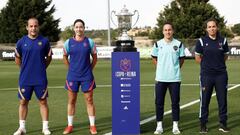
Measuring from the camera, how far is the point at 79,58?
806 cm

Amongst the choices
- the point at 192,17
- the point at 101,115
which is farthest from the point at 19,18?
the point at 101,115

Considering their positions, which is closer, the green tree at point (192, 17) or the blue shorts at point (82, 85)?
the blue shorts at point (82, 85)

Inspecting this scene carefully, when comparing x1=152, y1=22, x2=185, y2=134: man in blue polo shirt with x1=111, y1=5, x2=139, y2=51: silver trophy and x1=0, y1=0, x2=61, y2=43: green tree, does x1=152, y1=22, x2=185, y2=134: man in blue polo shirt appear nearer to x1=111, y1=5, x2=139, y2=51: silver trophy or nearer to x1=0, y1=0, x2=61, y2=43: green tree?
x1=111, y1=5, x2=139, y2=51: silver trophy

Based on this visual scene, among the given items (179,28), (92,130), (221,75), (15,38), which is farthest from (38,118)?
(15,38)

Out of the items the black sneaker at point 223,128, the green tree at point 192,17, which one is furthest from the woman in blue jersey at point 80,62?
the green tree at point 192,17

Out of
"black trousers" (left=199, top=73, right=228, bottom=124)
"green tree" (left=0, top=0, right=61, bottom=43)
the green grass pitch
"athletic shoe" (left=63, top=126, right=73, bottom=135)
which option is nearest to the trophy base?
"black trousers" (left=199, top=73, right=228, bottom=124)

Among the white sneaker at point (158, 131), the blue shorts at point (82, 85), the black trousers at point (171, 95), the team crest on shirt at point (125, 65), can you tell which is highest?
the team crest on shirt at point (125, 65)

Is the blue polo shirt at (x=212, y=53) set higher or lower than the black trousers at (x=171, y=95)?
higher

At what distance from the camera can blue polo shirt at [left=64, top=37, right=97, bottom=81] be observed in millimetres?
8055

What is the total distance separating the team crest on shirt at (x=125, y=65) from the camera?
791 centimetres

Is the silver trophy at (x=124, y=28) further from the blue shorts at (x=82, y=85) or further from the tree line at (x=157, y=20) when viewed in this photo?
the tree line at (x=157, y=20)

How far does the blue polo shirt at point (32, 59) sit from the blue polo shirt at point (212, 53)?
8.28 feet

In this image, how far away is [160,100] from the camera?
8.20m

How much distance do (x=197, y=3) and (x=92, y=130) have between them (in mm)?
44851
